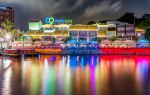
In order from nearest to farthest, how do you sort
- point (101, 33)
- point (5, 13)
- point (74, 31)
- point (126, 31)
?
point (126, 31)
point (101, 33)
point (74, 31)
point (5, 13)

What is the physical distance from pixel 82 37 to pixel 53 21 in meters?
9.64

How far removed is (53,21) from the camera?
89188 millimetres

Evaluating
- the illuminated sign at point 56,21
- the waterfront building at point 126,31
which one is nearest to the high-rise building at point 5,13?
the illuminated sign at point 56,21

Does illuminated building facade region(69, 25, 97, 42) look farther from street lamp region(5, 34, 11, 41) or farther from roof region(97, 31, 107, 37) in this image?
street lamp region(5, 34, 11, 41)

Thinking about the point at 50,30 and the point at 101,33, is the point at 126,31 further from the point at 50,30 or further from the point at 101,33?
the point at 50,30

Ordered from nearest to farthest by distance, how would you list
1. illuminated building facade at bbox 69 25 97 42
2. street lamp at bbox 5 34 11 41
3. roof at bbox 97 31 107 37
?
street lamp at bbox 5 34 11 41 < roof at bbox 97 31 107 37 < illuminated building facade at bbox 69 25 97 42

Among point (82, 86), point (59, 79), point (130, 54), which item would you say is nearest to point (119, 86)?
point (82, 86)

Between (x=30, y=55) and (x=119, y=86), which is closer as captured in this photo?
(x=119, y=86)

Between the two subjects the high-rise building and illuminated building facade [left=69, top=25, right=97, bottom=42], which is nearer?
illuminated building facade [left=69, top=25, right=97, bottom=42]

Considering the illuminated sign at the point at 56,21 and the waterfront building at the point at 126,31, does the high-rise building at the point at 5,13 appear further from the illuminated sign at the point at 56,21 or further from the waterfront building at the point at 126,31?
the waterfront building at the point at 126,31

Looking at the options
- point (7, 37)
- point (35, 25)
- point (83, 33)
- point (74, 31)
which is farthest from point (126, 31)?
point (7, 37)

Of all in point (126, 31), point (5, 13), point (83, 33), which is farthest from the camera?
point (5, 13)

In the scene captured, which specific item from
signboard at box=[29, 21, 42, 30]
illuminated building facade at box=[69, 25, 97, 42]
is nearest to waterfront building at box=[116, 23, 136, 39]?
illuminated building facade at box=[69, 25, 97, 42]

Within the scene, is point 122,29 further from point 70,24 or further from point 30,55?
point 30,55
